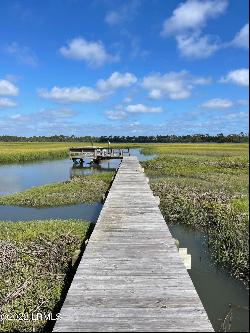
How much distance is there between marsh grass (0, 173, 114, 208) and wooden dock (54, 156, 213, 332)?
31.7ft

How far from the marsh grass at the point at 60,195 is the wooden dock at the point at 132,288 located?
9670 millimetres

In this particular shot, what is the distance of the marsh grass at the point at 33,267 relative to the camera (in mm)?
7629

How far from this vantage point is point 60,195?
2230 centimetres

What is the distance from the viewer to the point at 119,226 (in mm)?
10938

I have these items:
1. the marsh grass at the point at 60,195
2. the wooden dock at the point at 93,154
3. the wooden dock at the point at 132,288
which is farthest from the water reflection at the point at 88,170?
the wooden dock at the point at 132,288

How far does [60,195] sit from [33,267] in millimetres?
12549

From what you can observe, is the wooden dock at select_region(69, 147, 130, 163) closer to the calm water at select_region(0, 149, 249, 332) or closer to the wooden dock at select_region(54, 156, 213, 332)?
the calm water at select_region(0, 149, 249, 332)

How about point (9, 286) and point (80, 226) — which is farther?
point (80, 226)

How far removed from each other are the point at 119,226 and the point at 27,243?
10.4 feet

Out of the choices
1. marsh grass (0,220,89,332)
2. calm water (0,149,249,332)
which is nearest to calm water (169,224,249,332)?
calm water (0,149,249,332)

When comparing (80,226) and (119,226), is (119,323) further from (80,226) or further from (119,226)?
(80,226)

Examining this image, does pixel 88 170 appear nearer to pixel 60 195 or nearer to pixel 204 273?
pixel 60 195

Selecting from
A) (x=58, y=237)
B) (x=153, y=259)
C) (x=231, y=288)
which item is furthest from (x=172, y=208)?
(x=153, y=259)

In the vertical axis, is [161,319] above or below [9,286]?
above
